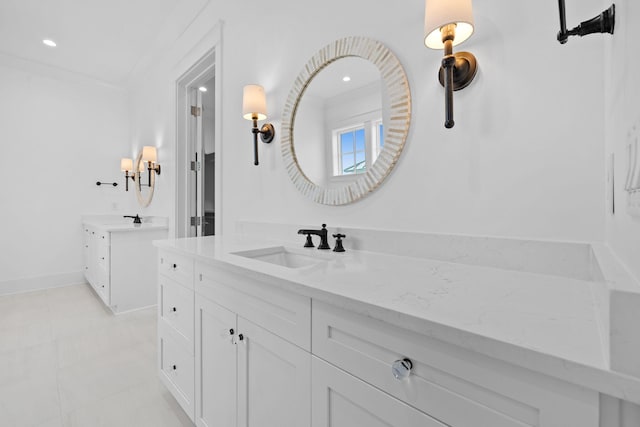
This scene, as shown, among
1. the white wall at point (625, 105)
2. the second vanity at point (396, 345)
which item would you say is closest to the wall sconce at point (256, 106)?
the second vanity at point (396, 345)

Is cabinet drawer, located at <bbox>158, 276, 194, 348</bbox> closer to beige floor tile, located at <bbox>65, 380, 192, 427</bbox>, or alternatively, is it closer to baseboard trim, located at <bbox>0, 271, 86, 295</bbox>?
beige floor tile, located at <bbox>65, 380, 192, 427</bbox>

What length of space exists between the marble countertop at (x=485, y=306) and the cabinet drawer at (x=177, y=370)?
0.71 metres

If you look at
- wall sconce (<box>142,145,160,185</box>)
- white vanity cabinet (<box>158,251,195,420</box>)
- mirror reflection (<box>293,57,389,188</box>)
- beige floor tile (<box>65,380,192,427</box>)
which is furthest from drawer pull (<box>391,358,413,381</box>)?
wall sconce (<box>142,145,160,185</box>)

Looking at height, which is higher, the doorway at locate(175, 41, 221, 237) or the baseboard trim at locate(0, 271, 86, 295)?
the doorway at locate(175, 41, 221, 237)

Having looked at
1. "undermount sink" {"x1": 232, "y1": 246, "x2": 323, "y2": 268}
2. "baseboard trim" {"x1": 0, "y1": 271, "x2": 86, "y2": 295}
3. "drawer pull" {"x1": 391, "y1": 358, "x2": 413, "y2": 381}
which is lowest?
"baseboard trim" {"x1": 0, "y1": 271, "x2": 86, "y2": 295}

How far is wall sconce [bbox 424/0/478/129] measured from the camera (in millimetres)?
930

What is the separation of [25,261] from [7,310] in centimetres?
92

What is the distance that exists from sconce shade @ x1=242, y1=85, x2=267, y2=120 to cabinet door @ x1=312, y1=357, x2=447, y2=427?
1498mm

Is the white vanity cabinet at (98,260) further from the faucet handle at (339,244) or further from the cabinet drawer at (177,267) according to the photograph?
the faucet handle at (339,244)

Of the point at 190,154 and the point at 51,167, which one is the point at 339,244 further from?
the point at 51,167

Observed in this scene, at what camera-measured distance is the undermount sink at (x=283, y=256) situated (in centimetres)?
141

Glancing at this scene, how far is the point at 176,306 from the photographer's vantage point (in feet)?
5.02

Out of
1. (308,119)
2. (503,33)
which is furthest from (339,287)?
(308,119)

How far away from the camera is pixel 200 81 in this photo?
2936 mm
